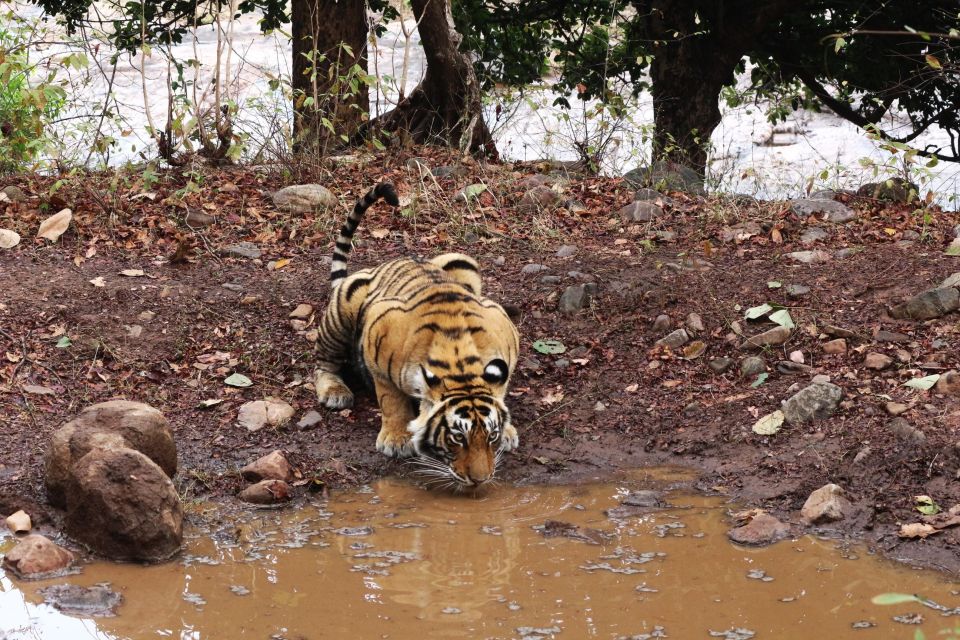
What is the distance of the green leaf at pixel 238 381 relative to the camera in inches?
233

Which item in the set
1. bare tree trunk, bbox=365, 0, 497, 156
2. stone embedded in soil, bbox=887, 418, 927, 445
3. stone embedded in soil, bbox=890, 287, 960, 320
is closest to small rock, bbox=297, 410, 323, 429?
stone embedded in soil, bbox=887, 418, 927, 445

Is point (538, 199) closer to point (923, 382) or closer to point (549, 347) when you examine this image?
point (549, 347)

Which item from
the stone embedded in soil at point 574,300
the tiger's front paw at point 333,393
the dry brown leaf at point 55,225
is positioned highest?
the dry brown leaf at point 55,225

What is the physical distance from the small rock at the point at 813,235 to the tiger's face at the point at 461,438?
3.31m

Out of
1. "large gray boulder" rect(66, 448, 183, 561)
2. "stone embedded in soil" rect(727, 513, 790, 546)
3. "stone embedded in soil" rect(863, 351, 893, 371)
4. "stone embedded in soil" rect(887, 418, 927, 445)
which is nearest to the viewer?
"large gray boulder" rect(66, 448, 183, 561)

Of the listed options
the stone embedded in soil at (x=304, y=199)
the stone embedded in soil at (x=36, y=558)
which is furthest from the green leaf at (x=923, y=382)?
the stone embedded in soil at (x=304, y=199)

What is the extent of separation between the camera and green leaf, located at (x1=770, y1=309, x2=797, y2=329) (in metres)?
5.84

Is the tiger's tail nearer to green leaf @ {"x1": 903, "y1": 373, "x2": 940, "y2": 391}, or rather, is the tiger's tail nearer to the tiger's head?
the tiger's head

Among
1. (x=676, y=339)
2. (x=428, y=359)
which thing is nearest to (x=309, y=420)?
(x=428, y=359)

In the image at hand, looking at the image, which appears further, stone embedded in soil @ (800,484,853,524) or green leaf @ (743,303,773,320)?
green leaf @ (743,303,773,320)

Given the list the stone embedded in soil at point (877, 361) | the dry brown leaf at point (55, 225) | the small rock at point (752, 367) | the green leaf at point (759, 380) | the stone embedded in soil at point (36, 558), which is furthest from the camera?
the dry brown leaf at point (55, 225)

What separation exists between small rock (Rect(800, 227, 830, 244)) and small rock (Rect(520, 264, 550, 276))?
1.87 metres

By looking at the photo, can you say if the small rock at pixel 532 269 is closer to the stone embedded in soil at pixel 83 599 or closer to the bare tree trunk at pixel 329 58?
the bare tree trunk at pixel 329 58

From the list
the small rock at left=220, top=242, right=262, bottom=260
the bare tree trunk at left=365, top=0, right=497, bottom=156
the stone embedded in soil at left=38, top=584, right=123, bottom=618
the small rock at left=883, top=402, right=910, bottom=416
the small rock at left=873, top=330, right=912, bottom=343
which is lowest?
the stone embedded in soil at left=38, top=584, right=123, bottom=618
